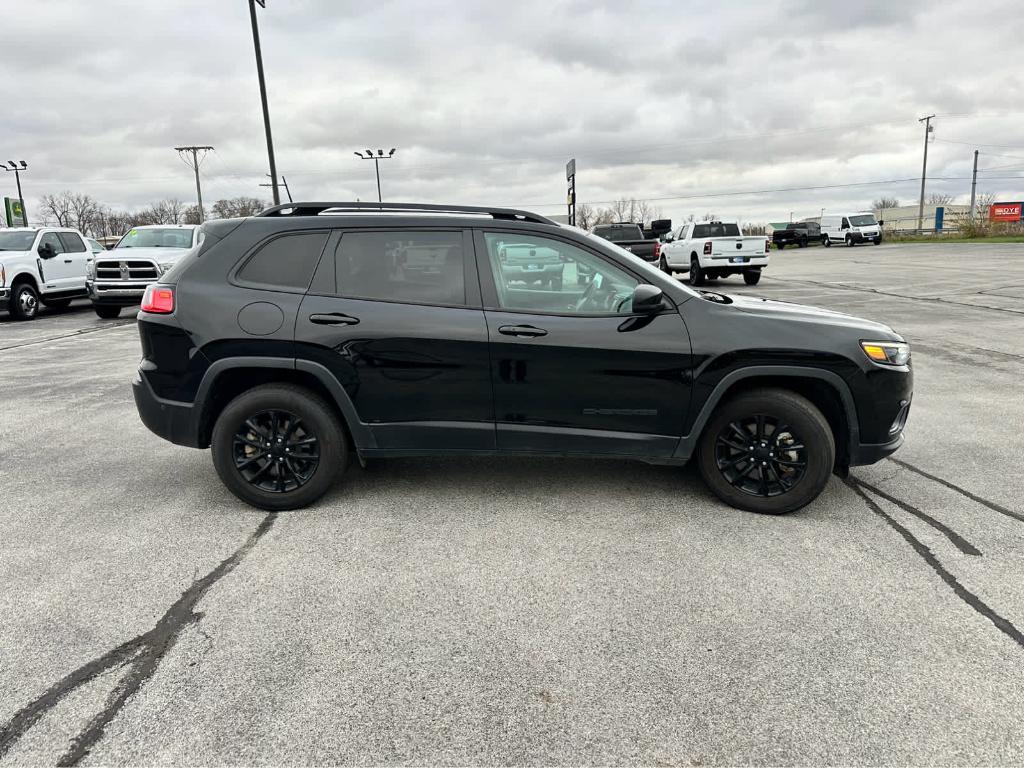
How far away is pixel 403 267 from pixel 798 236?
56519mm

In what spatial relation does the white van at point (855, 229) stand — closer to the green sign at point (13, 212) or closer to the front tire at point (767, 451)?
the front tire at point (767, 451)

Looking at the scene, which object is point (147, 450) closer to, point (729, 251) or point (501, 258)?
point (501, 258)

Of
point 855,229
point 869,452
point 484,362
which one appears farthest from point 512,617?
point 855,229

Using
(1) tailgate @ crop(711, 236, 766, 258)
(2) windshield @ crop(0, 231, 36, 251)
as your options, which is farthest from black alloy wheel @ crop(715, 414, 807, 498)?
(2) windshield @ crop(0, 231, 36, 251)

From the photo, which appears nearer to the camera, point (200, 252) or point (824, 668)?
point (824, 668)

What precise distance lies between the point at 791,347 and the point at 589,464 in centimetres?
164

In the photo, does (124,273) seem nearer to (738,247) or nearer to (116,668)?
(116,668)

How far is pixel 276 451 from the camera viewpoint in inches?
162


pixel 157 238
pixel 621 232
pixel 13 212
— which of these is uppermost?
pixel 13 212

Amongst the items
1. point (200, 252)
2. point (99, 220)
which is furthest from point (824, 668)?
point (99, 220)

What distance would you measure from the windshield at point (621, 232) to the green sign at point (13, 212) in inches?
2213

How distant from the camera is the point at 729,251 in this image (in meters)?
19.3

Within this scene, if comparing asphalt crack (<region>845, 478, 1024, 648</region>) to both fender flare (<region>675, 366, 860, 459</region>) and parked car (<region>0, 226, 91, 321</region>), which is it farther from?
parked car (<region>0, 226, 91, 321</region>)

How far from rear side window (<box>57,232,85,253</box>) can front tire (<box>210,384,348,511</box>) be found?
1585 centimetres
